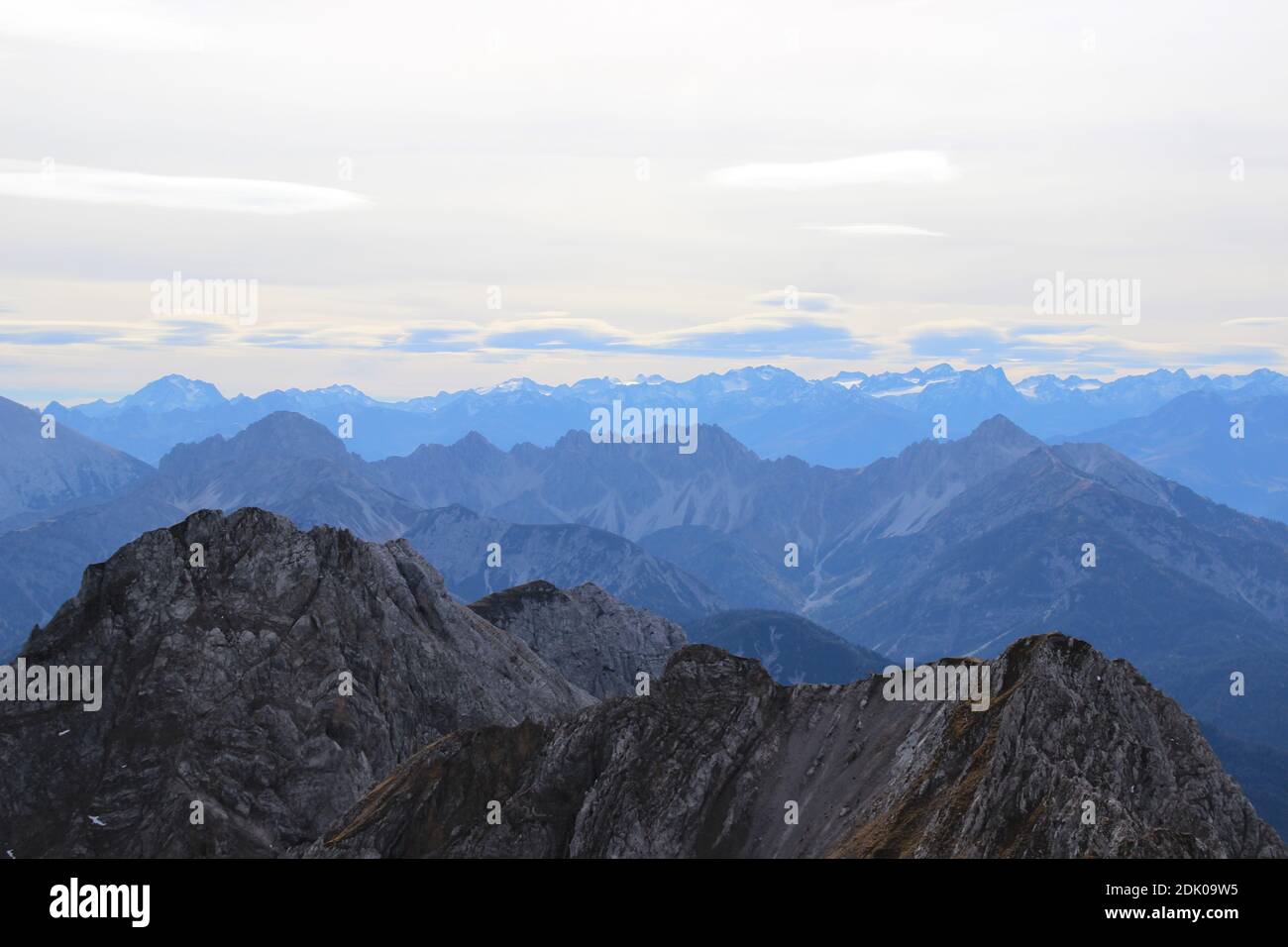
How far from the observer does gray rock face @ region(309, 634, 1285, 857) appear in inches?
3861

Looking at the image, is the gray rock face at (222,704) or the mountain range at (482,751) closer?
the mountain range at (482,751)

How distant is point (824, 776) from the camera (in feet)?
433

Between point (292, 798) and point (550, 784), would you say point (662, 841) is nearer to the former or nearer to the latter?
point (550, 784)

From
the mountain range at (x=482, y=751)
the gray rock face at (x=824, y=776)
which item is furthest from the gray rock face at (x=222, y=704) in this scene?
the gray rock face at (x=824, y=776)

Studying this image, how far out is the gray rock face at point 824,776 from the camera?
9806 centimetres

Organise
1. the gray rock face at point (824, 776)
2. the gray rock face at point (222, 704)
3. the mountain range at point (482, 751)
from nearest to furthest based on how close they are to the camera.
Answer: the gray rock face at point (824, 776) → the mountain range at point (482, 751) → the gray rock face at point (222, 704)

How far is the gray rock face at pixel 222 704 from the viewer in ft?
530

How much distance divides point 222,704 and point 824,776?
8571 centimetres

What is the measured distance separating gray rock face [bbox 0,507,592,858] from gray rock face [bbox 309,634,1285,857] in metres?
25.2

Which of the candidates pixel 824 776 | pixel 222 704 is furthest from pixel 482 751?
pixel 222 704

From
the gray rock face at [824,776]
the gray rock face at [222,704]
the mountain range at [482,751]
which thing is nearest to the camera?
the gray rock face at [824,776]

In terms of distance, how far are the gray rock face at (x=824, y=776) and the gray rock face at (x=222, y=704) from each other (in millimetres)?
25156

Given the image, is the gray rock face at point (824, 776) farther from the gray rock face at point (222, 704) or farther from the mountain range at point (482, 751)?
the gray rock face at point (222, 704)
